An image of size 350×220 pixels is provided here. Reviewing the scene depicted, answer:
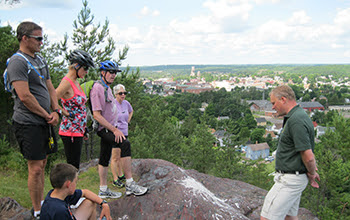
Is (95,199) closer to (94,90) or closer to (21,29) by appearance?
(94,90)

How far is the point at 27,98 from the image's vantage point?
2520 mm

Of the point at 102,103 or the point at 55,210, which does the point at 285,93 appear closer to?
the point at 102,103

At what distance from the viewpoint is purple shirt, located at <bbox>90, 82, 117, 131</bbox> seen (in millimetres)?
3193

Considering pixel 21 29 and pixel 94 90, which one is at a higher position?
pixel 21 29

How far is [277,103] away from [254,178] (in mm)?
15331

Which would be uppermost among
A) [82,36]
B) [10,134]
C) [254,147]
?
[82,36]

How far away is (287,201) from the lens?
2.60m

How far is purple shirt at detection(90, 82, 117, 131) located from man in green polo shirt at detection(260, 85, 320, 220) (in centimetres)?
186

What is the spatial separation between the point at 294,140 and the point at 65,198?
6.82ft

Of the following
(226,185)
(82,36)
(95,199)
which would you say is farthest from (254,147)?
(95,199)

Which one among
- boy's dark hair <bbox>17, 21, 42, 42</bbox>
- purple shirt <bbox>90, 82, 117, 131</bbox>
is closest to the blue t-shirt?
purple shirt <bbox>90, 82, 117, 131</bbox>

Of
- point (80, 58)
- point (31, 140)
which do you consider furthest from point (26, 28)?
point (31, 140)

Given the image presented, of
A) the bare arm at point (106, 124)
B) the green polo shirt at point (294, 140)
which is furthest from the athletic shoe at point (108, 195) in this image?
the green polo shirt at point (294, 140)

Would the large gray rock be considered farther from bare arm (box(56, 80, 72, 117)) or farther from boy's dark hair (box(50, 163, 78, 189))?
bare arm (box(56, 80, 72, 117))
